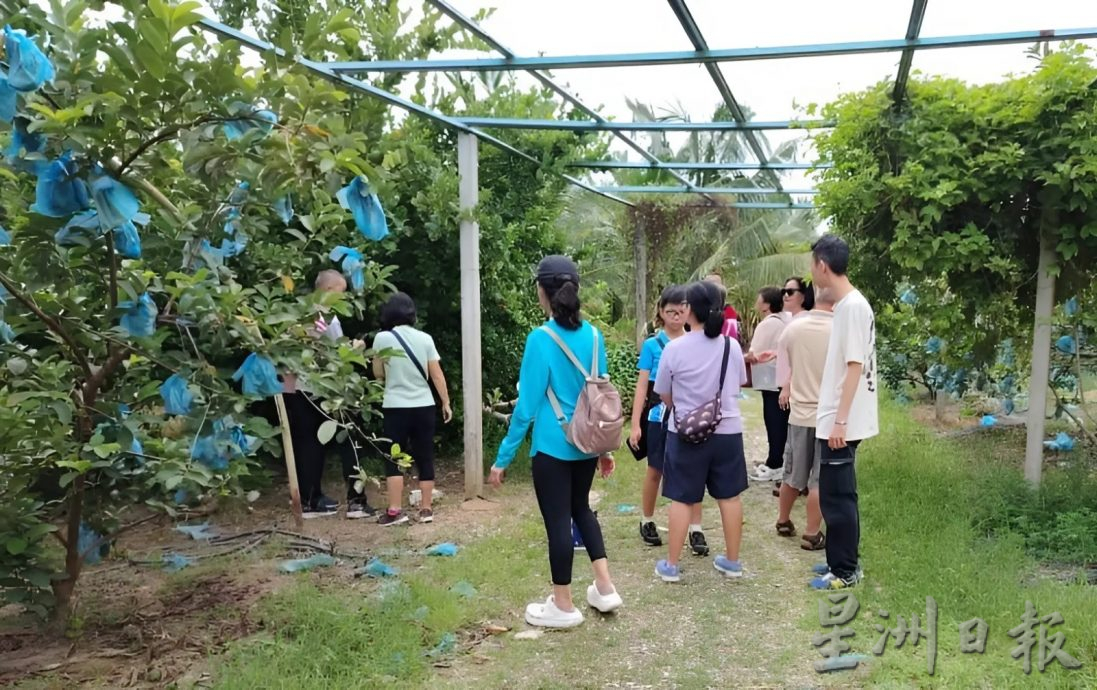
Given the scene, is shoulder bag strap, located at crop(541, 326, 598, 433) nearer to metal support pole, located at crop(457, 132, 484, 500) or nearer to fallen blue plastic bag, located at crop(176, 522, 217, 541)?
metal support pole, located at crop(457, 132, 484, 500)

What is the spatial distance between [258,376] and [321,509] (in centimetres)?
305

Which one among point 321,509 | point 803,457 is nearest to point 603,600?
point 803,457

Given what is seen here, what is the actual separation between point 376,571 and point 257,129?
260cm

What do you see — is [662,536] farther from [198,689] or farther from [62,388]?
[62,388]

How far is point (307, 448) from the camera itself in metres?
5.53

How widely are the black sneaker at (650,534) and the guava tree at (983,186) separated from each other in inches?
87.5

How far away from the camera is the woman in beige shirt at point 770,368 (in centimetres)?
593

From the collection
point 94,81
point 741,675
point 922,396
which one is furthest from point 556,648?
point 922,396

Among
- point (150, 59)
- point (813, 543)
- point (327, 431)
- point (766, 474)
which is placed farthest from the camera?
point (766, 474)

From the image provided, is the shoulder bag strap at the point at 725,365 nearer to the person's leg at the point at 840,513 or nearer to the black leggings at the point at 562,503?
the person's leg at the point at 840,513

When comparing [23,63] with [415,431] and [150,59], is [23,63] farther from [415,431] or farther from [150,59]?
[415,431]

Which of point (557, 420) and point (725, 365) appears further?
point (725, 365)

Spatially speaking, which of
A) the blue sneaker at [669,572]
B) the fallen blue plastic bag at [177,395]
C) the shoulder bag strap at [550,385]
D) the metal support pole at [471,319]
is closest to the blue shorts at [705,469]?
the blue sneaker at [669,572]

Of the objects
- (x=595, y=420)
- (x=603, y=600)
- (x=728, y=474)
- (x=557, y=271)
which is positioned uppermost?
(x=557, y=271)
